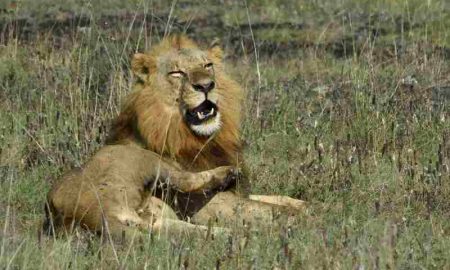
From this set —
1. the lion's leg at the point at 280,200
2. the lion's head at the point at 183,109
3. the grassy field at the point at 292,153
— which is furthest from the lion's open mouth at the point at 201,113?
the grassy field at the point at 292,153

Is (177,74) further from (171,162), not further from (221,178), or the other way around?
(221,178)

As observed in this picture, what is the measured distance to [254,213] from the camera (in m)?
6.01

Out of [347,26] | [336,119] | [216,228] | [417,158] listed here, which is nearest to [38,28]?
[347,26]

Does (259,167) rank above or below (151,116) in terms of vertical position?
below

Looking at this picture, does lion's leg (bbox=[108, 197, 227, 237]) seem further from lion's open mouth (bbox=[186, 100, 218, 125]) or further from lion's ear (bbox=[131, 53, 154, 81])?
lion's ear (bbox=[131, 53, 154, 81])

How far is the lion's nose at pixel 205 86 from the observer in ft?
20.3

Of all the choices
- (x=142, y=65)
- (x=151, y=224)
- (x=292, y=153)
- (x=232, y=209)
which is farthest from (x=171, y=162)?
(x=292, y=153)

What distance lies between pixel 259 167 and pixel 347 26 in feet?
27.4

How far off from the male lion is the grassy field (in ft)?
0.77

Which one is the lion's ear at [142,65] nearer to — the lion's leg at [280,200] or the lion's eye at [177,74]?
the lion's eye at [177,74]

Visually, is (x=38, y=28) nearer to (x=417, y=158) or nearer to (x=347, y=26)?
(x=347, y=26)

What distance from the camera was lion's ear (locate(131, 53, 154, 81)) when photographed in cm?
651

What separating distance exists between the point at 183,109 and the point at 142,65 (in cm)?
39

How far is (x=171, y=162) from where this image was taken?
6.21 metres
